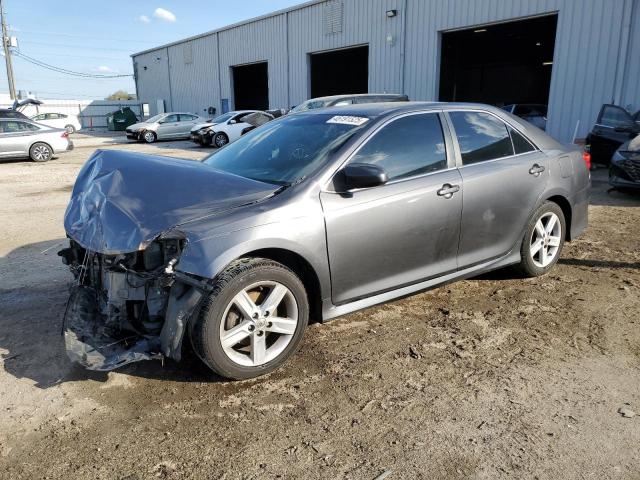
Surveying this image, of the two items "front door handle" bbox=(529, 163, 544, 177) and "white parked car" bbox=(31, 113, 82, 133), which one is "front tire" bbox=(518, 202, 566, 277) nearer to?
"front door handle" bbox=(529, 163, 544, 177)

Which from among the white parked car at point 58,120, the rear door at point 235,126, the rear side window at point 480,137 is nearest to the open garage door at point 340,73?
the rear door at point 235,126

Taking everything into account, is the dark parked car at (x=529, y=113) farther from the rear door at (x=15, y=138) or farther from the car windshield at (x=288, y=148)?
the rear door at (x=15, y=138)

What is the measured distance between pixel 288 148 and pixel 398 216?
38.9 inches

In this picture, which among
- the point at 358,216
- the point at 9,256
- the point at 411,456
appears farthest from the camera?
the point at 9,256

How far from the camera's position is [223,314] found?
294 centimetres

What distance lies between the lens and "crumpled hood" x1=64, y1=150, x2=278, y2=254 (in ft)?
9.79

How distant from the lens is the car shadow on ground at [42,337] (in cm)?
324

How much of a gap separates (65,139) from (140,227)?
628 inches

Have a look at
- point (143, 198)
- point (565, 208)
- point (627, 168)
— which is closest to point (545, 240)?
point (565, 208)

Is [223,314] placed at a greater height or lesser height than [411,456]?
greater

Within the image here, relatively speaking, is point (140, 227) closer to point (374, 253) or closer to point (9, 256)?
point (374, 253)

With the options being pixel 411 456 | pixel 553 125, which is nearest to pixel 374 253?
pixel 411 456

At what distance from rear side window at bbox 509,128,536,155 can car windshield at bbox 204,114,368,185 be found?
1.59 metres

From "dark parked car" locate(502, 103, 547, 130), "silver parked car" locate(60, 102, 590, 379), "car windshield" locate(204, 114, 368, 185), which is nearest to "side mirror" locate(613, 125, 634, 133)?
"dark parked car" locate(502, 103, 547, 130)
